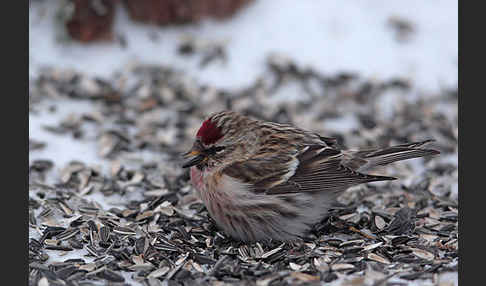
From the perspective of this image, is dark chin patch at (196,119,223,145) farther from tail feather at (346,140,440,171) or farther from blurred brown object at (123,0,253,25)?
blurred brown object at (123,0,253,25)

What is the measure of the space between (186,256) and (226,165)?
2.39ft

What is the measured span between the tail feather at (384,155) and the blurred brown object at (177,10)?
353cm

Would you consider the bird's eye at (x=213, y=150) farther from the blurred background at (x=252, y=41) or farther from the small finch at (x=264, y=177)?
the blurred background at (x=252, y=41)

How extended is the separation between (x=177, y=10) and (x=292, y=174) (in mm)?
3744

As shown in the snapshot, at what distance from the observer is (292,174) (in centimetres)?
441

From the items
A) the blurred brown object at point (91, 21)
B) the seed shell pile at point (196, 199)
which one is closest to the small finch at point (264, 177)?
the seed shell pile at point (196, 199)

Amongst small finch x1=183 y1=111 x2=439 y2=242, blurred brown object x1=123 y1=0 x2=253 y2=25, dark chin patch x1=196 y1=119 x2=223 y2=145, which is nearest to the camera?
small finch x1=183 y1=111 x2=439 y2=242

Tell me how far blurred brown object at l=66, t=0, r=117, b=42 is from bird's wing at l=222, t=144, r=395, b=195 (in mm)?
3490

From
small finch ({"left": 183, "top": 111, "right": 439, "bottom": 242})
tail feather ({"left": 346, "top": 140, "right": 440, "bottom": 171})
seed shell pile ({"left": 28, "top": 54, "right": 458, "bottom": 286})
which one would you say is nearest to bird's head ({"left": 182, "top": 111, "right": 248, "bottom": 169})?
small finch ({"left": 183, "top": 111, "right": 439, "bottom": 242})

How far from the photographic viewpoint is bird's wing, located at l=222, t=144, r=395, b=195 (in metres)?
4.35

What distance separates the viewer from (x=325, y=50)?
755 centimetres

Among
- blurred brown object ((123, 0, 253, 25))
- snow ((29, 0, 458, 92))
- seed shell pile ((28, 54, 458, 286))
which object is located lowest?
seed shell pile ((28, 54, 458, 286))

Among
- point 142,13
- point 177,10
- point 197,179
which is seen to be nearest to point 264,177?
point 197,179

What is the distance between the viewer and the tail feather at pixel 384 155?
461 cm
